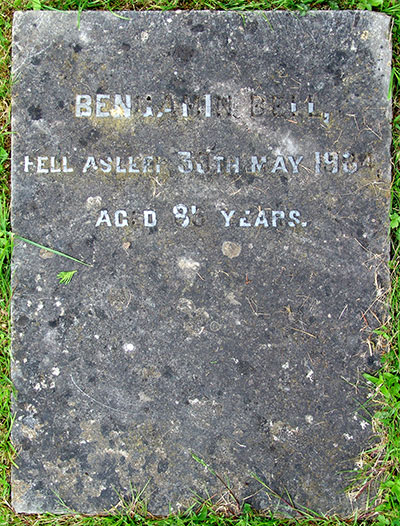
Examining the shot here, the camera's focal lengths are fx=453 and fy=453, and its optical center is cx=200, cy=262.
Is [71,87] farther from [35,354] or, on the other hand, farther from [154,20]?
[35,354]

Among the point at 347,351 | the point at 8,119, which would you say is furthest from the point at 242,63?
the point at 347,351

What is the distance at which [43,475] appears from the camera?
202 cm

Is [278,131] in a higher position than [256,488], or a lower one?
higher

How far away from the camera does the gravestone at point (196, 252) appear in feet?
6.65

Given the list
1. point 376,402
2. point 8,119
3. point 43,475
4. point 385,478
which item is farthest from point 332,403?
point 8,119

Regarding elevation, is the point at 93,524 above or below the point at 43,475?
below

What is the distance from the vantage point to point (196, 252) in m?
2.06

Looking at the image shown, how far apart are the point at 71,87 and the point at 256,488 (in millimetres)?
1998

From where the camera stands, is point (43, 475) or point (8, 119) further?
point (8, 119)

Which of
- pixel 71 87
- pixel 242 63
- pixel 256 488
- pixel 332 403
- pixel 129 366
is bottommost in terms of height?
pixel 256 488

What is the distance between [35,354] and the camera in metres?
2.04

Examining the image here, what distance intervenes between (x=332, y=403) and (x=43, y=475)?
1.33 metres

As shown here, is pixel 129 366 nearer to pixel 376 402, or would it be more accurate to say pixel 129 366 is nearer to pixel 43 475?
pixel 43 475

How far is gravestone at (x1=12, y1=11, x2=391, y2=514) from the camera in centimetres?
203
